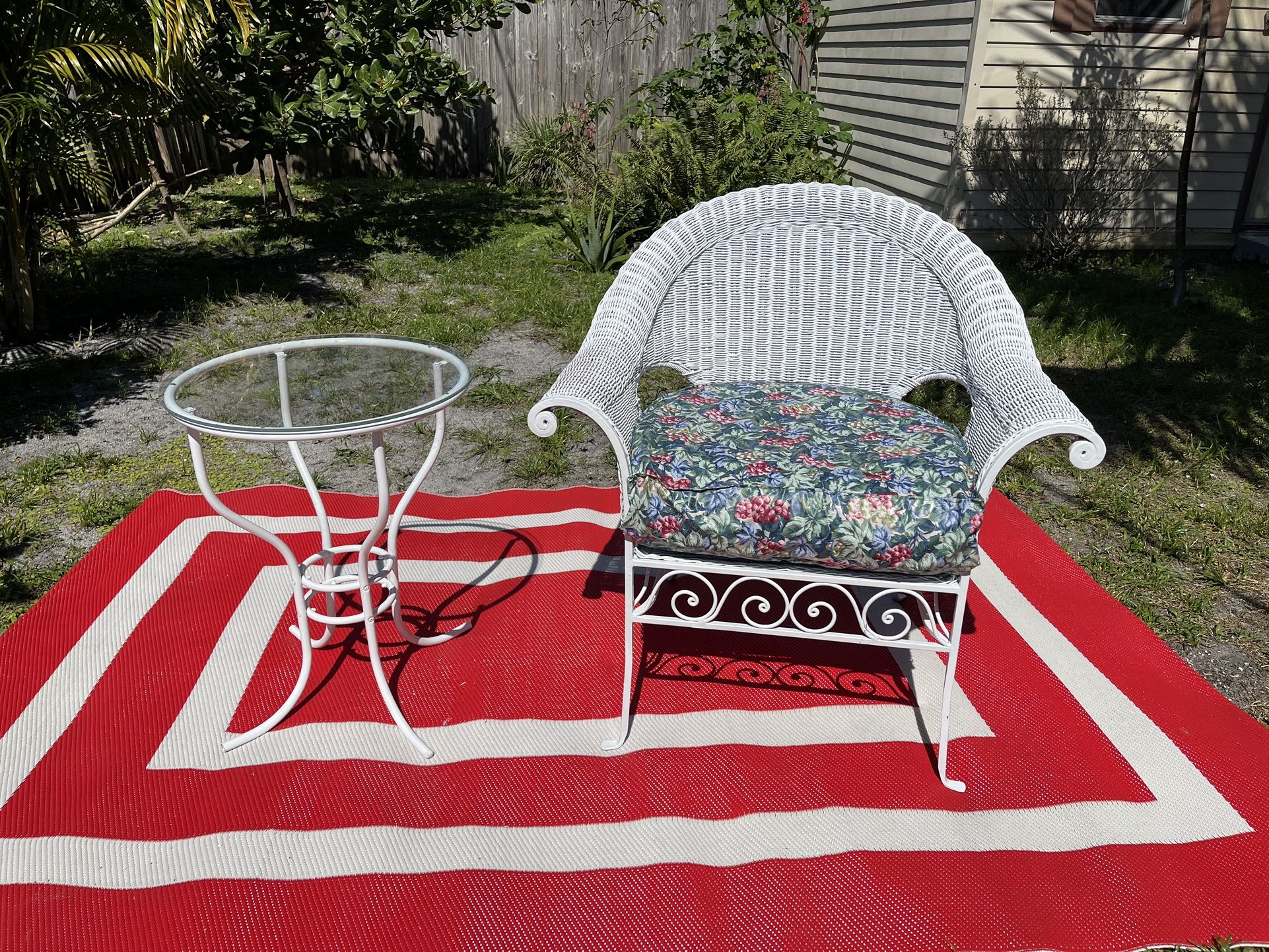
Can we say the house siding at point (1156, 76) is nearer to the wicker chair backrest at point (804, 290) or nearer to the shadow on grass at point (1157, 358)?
the shadow on grass at point (1157, 358)

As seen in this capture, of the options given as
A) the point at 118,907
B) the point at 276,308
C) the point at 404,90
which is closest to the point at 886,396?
the point at 118,907

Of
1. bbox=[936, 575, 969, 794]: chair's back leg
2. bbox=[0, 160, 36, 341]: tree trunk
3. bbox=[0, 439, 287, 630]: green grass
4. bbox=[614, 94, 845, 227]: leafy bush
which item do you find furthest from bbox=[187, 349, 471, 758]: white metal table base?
bbox=[614, 94, 845, 227]: leafy bush

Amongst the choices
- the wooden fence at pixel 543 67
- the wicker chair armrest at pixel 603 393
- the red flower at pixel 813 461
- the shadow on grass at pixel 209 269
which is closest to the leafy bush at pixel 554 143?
the wooden fence at pixel 543 67

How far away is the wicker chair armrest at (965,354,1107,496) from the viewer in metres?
2.02

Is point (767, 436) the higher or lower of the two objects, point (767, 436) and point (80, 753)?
the higher

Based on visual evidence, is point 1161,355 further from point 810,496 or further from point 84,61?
point 84,61

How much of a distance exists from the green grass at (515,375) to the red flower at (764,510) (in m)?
1.51

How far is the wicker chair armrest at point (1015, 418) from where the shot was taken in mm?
2023

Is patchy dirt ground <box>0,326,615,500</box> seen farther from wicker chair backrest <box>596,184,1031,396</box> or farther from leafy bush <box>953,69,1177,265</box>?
leafy bush <box>953,69,1177,265</box>

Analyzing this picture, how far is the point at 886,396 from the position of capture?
2760mm

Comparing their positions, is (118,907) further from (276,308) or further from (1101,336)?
(1101,336)

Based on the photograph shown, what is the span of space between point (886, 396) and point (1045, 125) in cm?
480

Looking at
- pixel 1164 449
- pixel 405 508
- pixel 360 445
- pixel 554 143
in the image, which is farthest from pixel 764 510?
pixel 554 143

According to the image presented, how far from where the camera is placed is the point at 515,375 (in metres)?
4.69
